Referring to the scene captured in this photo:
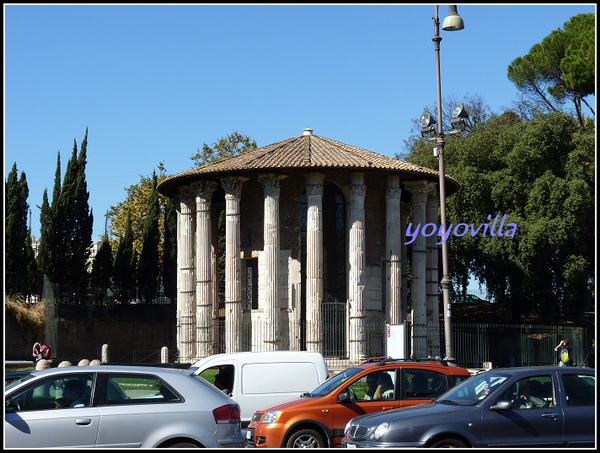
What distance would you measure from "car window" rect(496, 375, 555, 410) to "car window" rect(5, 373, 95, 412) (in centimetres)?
508

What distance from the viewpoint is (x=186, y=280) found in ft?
109

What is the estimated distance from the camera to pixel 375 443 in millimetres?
10109

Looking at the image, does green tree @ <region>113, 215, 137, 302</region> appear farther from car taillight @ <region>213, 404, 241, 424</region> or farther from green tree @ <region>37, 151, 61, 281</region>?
car taillight @ <region>213, 404, 241, 424</region>

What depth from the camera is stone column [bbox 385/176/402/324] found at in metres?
31.0

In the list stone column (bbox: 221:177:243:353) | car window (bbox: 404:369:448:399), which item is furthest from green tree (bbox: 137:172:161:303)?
car window (bbox: 404:369:448:399)

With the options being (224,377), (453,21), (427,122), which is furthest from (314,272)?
(224,377)

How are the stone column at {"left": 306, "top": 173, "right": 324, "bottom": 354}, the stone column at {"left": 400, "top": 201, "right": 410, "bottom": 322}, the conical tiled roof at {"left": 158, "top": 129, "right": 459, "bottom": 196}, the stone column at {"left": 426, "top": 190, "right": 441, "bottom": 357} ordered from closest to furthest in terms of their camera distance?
the stone column at {"left": 306, "top": 173, "right": 324, "bottom": 354}, the conical tiled roof at {"left": 158, "top": 129, "right": 459, "bottom": 196}, the stone column at {"left": 426, "top": 190, "right": 441, "bottom": 357}, the stone column at {"left": 400, "top": 201, "right": 410, "bottom": 322}

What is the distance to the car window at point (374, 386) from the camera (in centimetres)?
1284

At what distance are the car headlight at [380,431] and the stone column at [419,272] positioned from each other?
2144cm

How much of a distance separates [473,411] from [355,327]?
20160 mm

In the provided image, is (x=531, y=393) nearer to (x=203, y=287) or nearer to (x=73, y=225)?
(x=203, y=287)

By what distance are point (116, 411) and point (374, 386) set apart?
15.5 ft

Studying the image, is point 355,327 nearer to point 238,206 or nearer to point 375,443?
point 238,206

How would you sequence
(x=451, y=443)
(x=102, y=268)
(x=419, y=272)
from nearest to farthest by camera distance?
(x=451, y=443)
(x=419, y=272)
(x=102, y=268)
